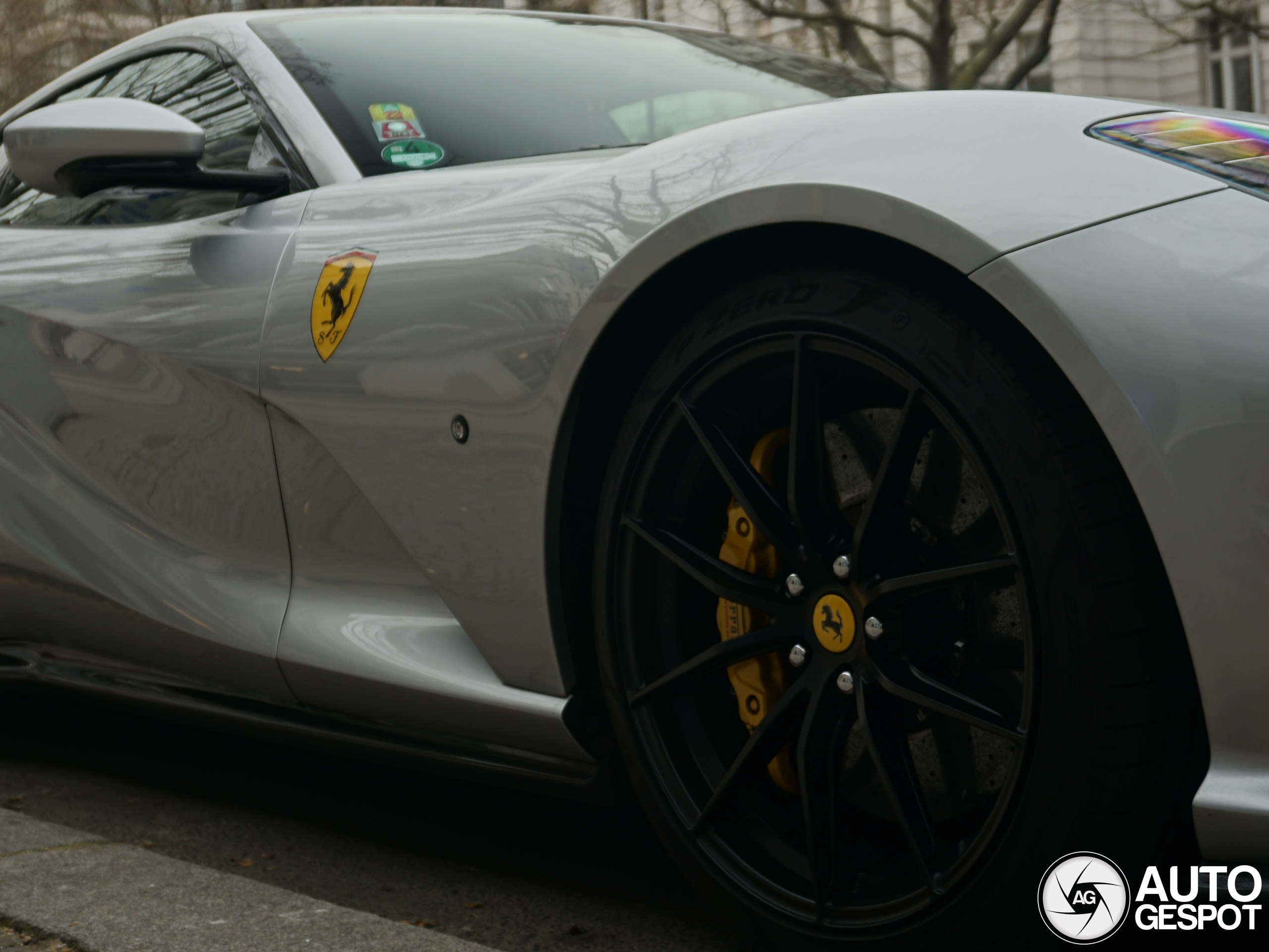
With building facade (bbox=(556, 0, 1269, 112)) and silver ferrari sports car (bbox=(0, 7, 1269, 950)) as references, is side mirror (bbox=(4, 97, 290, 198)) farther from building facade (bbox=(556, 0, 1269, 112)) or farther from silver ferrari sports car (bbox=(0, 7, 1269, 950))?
building facade (bbox=(556, 0, 1269, 112))

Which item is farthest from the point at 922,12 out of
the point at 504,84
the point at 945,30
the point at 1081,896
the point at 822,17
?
the point at 1081,896

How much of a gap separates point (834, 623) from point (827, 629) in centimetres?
2

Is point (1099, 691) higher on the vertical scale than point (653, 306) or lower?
lower

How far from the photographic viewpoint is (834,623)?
5.57 feet

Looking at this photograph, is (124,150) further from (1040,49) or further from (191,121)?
(1040,49)

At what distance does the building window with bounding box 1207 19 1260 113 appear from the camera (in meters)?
25.0

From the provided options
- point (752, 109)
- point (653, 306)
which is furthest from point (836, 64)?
point (653, 306)

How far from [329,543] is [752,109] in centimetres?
109

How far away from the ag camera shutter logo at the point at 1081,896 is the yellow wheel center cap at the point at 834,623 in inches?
12.9

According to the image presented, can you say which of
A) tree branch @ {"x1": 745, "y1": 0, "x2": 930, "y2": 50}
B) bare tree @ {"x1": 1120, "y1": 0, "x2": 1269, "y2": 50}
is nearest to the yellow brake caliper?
bare tree @ {"x1": 1120, "y1": 0, "x2": 1269, "y2": 50}

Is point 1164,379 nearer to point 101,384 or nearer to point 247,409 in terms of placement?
point 247,409

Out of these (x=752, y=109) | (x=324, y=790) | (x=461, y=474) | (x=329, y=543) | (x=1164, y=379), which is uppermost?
(x=752, y=109)

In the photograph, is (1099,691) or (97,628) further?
(97,628)

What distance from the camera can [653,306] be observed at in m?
1.88
